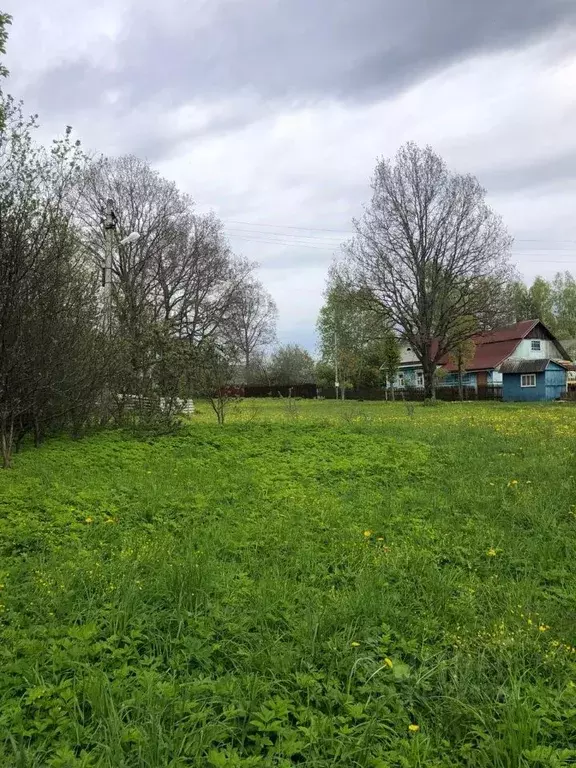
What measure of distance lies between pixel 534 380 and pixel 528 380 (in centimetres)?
50

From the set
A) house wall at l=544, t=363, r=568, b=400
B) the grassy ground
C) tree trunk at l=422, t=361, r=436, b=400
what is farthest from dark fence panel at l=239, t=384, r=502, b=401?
the grassy ground

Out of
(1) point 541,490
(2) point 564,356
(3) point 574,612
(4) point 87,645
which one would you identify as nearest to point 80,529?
(4) point 87,645

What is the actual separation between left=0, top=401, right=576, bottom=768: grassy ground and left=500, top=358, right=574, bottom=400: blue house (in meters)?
36.4

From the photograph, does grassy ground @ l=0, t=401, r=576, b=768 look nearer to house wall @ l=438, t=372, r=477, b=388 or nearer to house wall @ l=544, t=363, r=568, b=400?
house wall @ l=544, t=363, r=568, b=400

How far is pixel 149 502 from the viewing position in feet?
18.7

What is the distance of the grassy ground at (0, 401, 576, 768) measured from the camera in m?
2.20

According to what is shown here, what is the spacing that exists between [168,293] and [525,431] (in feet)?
90.8

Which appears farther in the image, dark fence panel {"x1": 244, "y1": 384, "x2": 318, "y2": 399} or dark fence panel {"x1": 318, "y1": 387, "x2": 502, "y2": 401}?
dark fence panel {"x1": 244, "y1": 384, "x2": 318, "y2": 399}

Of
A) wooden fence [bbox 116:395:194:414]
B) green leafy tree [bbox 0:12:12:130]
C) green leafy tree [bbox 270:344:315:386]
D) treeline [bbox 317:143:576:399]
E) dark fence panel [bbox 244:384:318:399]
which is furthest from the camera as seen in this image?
green leafy tree [bbox 270:344:315:386]

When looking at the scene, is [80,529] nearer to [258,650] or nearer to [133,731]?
[258,650]

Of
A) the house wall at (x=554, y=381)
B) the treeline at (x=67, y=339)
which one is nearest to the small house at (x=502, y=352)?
the house wall at (x=554, y=381)

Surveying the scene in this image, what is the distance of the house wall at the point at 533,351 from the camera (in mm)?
45062

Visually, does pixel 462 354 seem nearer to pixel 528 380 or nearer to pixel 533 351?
pixel 528 380

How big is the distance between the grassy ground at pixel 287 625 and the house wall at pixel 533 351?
4186 cm
